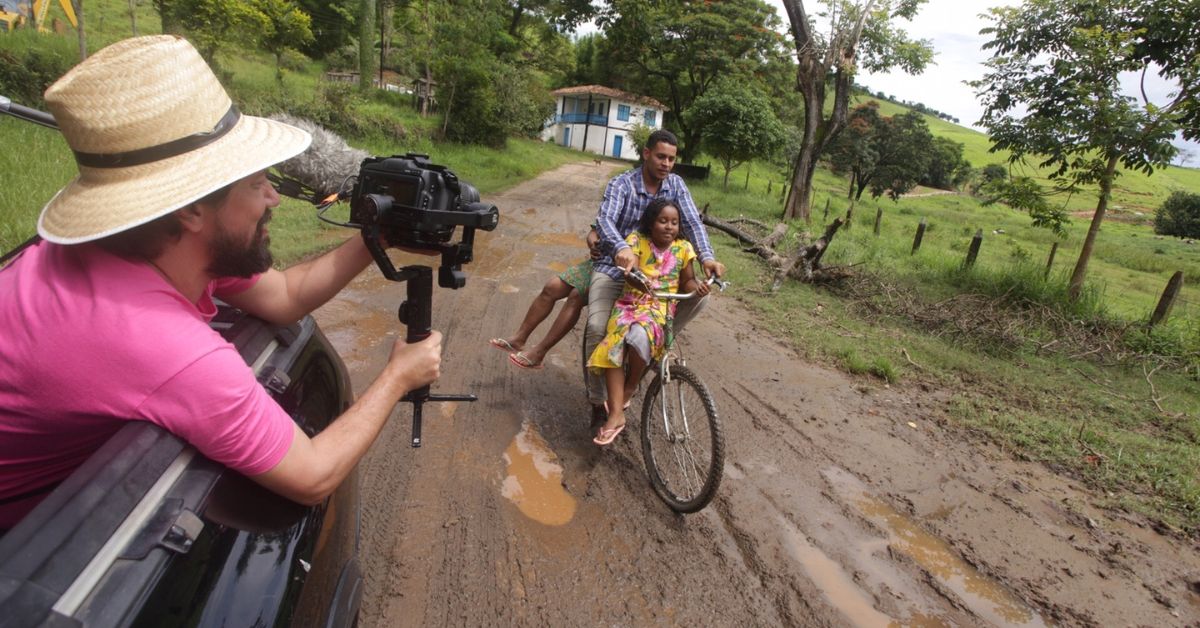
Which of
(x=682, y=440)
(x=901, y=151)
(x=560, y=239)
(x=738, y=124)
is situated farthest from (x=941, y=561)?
(x=901, y=151)

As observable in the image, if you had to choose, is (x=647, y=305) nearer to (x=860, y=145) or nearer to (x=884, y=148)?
(x=860, y=145)

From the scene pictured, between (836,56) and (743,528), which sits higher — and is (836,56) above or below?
above

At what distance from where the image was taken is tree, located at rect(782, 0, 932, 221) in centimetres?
1352

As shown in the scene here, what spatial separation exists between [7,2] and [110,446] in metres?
19.2

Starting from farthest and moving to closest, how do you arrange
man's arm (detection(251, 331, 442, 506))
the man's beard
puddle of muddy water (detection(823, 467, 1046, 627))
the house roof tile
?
the house roof tile, puddle of muddy water (detection(823, 467, 1046, 627)), the man's beard, man's arm (detection(251, 331, 442, 506))

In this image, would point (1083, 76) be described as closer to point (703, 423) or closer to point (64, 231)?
point (703, 423)

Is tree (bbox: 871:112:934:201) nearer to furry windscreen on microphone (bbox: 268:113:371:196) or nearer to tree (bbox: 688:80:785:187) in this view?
tree (bbox: 688:80:785:187)

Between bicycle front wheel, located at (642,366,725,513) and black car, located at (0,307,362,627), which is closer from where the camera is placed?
black car, located at (0,307,362,627)

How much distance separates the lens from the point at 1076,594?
2799mm

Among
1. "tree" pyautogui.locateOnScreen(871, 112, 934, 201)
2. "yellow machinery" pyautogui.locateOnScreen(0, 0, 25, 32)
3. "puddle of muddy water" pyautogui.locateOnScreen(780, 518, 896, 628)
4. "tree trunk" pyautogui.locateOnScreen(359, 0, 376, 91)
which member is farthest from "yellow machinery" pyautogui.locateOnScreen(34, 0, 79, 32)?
"tree" pyautogui.locateOnScreen(871, 112, 934, 201)

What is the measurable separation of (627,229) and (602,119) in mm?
40631

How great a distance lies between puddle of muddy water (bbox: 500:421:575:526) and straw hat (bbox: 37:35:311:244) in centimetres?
207

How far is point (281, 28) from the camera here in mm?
18688

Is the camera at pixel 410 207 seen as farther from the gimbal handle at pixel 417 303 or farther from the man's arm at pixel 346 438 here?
the man's arm at pixel 346 438
